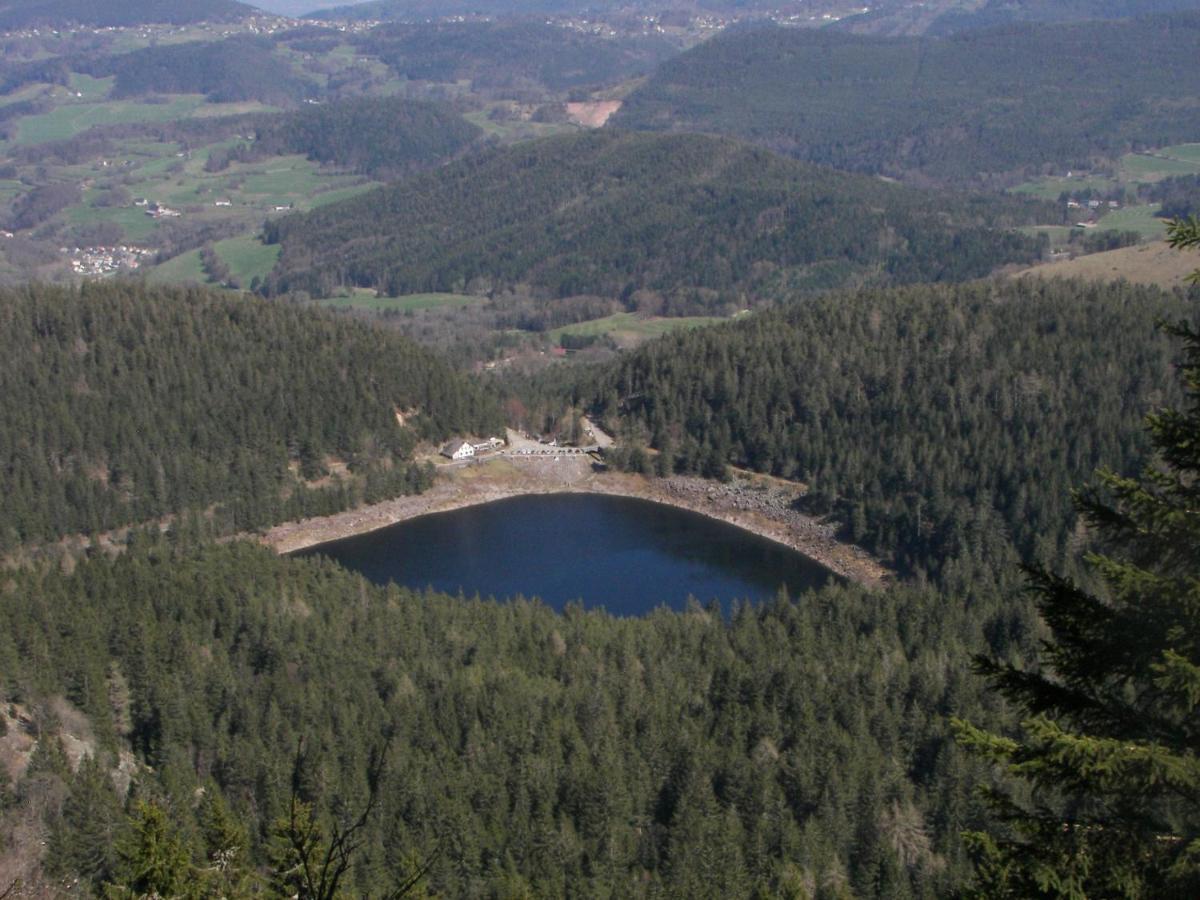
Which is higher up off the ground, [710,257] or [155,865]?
[155,865]

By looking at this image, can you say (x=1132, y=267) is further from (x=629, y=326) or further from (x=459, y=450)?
(x=459, y=450)

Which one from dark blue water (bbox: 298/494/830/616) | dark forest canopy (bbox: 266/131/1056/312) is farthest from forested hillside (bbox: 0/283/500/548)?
dark forest canopy (bbox: 266/131/1056/312)

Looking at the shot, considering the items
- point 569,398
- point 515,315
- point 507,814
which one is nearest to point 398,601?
point 507,814

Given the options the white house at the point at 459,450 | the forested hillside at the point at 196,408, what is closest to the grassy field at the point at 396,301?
the forested hillside at the point at 196,408

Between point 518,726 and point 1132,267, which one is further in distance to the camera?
point 1132,267

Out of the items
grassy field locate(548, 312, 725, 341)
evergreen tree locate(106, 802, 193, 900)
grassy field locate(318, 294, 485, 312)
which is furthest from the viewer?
grassy field locate(318, 294, 485, 312)

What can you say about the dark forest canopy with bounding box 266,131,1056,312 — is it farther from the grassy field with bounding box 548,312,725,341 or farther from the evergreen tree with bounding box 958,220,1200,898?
the evergreen tree with bounding box 958,220,1200,898

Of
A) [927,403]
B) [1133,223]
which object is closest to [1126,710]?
[927,403]
